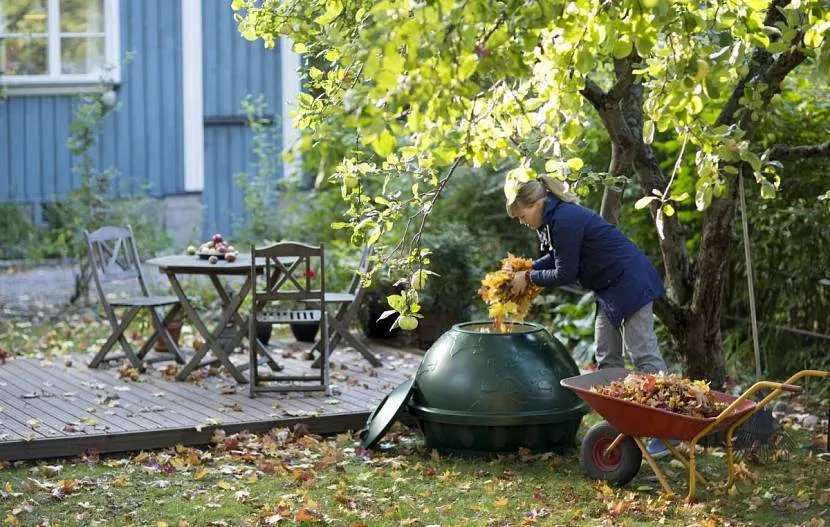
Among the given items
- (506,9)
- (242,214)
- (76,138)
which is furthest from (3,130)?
(506,9)

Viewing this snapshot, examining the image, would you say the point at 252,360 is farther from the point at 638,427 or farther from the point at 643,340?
the point at 638,427

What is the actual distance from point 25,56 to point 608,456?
10991 millimetres

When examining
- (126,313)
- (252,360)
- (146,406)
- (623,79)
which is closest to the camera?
(623,79)

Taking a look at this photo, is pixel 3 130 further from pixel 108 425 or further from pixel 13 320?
pixel 108 425

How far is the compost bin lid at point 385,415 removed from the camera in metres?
6.96

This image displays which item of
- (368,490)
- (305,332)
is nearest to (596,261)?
(368,490)

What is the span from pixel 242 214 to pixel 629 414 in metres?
10.6

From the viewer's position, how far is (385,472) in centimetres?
671

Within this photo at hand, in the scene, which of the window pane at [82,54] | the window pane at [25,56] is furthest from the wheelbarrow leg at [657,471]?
the window pane at [25,56]

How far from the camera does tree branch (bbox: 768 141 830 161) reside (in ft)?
22.4

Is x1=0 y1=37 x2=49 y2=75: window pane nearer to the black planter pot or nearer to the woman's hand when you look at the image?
the black planter pot

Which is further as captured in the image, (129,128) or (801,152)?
→ (129,128)

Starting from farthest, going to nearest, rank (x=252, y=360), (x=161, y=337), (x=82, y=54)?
(x=82, y=54), (x=161, y=337), (x=252, y=360)

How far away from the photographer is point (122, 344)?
8992 mm
